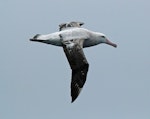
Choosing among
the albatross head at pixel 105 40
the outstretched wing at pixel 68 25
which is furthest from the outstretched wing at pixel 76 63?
the outstretched wing at pixel 68 25

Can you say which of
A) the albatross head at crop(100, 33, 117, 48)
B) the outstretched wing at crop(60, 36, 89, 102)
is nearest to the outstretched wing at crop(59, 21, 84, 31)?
the albatross head at crop(100, 33, 117, 48)

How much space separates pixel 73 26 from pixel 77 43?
546 centimetres

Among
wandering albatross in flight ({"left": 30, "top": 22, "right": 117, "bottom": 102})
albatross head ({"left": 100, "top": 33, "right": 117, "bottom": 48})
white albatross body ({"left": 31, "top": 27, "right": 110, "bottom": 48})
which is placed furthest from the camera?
albatross head ({"left": 100, "top": 33, "right": 117, "bottom": 48})

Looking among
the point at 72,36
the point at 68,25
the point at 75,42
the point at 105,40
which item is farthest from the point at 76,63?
the point at 68,25

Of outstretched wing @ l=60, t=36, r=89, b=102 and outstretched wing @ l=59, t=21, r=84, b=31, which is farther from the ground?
outstretched wing @ l=59, t=21, r=84, b=31

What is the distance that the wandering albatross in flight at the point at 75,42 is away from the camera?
48531 millimetres

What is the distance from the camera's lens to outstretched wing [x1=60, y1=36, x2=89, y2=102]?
4803 cm

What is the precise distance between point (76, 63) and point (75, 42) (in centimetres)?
295

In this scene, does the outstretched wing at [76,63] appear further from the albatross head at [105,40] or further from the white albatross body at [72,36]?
the albatross head at [105,40]

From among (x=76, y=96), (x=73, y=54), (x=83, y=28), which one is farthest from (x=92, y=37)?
(x=76, y=96)

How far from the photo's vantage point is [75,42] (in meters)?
52.1

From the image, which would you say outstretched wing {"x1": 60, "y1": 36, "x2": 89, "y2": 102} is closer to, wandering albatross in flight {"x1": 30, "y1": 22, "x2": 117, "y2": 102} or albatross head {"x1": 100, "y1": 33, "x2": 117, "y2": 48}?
wandering albatross in flight {"x1": 30, "y1": 22, "x2": 117, "y2": 102}

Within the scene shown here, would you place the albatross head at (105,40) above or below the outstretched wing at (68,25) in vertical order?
below

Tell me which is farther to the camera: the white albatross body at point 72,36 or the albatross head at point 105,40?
the albatross head at point 105,40
